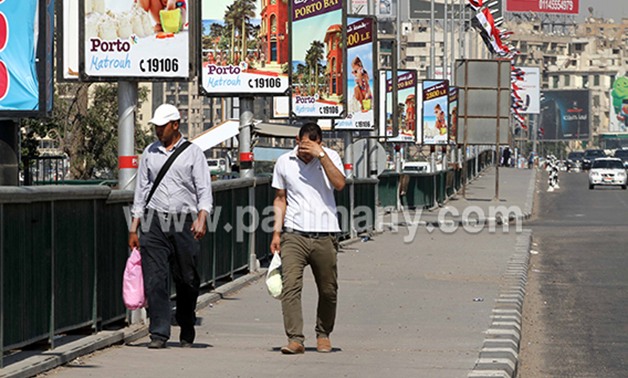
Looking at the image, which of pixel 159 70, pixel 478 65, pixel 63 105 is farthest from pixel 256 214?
pixel 478 65

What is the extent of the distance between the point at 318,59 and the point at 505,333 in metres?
12.6

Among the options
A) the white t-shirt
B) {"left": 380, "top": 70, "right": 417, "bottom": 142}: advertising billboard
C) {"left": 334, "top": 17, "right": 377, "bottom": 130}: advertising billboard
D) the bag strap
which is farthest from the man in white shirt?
{"left": 380, "top": 70, "right": 417, "bottom": 142}: advertising billboard

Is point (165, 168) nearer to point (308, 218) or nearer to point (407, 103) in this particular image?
point (308, 218)

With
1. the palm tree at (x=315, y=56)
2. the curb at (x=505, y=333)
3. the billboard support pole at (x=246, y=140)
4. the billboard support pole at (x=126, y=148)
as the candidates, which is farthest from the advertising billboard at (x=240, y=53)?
the billboard support pole at (x=126, y=148)

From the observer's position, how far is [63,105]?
46719mm

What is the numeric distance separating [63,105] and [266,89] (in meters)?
27.3

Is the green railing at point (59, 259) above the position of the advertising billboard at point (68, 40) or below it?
below

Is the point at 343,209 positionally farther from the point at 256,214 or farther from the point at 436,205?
the point at 436,205

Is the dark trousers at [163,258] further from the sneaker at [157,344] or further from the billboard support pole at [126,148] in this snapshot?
the billboard support pole at [126,148]

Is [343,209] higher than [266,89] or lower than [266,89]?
lower

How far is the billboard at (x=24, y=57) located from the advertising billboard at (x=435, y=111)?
48.3 metres

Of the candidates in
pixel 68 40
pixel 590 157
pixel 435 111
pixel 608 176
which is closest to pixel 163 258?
pixel 68 40

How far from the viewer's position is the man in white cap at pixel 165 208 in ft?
37.3

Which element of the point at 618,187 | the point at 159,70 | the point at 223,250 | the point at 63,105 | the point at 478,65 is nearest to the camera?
the point at 159,70
